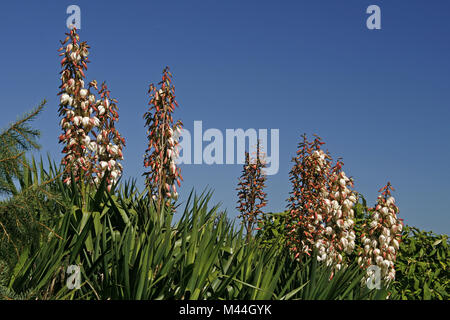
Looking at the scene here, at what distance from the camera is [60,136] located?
6.34 metres

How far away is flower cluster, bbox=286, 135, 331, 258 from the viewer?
285 inches

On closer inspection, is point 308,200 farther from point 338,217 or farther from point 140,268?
point 140,268

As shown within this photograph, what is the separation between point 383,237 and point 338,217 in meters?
0.72

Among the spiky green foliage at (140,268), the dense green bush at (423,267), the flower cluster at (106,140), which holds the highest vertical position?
the flower cluster at (106,140)

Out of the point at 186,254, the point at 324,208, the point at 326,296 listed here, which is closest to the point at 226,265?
the point at 186,254

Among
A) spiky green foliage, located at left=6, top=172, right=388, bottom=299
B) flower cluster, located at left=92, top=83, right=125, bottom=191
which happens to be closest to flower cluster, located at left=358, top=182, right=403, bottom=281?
spiky green foliage, located at left=6, top=172, right=388, bottom=299

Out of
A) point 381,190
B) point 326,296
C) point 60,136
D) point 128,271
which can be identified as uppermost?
point 60,136

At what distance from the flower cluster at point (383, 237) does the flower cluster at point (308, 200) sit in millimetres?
692

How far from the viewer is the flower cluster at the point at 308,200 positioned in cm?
723

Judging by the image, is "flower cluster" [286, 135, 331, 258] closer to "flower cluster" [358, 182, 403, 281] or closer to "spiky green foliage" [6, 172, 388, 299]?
"flower cluster" [358, 182, 403, 281]

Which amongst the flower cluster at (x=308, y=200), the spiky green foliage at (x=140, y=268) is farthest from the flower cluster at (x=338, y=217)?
the spiky green foliage at (x=140, y=268)

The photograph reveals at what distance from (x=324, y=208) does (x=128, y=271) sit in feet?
13.5

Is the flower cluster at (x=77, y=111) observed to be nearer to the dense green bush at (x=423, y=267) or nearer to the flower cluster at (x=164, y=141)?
the flower cluster at (x=164, y=141)
